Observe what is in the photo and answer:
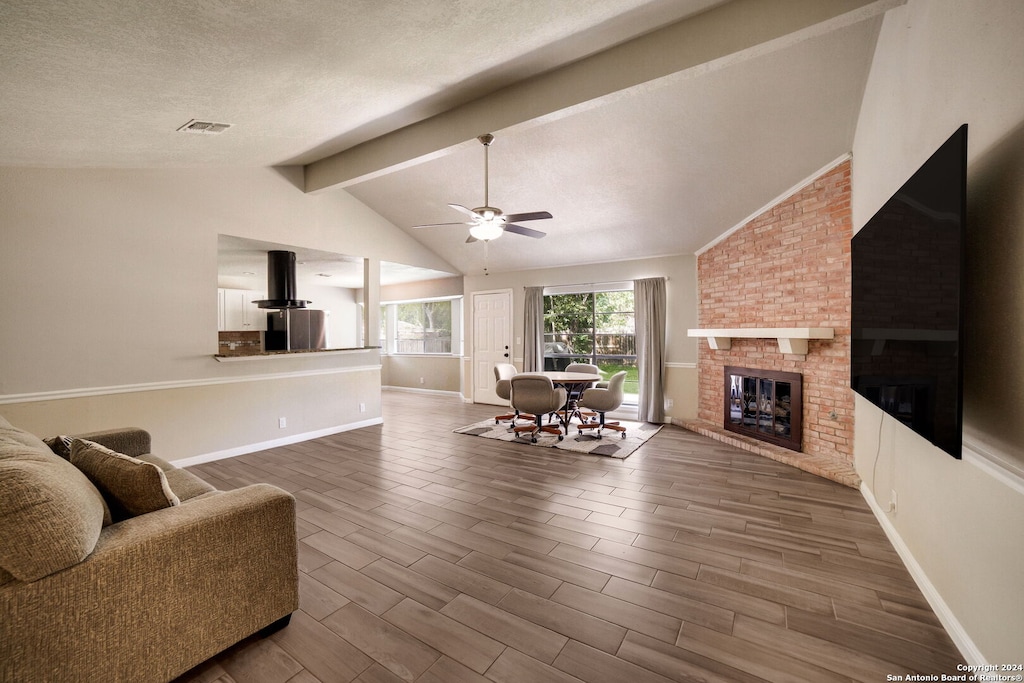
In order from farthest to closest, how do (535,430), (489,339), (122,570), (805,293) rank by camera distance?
(489,339) < (535,430) < (805,293) < (122,570)

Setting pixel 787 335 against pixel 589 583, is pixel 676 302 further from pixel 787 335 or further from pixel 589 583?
pixel 589 583

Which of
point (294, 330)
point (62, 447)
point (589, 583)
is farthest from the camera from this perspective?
point (294, 330)

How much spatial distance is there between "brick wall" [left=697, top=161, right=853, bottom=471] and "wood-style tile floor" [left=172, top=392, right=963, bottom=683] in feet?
2.49

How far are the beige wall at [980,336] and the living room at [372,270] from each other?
0.03 feet

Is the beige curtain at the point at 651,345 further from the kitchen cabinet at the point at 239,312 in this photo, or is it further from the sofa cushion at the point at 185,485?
the kitchen cabinet at the point at 239,312

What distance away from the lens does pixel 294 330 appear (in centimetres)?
709

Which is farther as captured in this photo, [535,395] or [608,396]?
[608,396]

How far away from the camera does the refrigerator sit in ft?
23.1

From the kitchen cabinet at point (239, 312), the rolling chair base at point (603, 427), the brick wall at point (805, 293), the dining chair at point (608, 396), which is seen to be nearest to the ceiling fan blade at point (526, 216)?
the dining chair at point (608, 396)

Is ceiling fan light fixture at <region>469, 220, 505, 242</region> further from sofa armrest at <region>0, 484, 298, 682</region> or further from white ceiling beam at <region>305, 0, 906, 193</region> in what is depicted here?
sofa armrest at <region>0, 484, 298, 682</region>

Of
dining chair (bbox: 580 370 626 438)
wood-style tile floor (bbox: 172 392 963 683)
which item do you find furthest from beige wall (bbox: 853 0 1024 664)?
dining chair (bbox: 580 370 626 438)

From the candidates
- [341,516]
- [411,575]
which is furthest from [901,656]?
[341,516]

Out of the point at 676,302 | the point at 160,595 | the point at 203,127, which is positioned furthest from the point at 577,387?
the point at 160,595

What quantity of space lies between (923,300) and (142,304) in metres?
5.55
